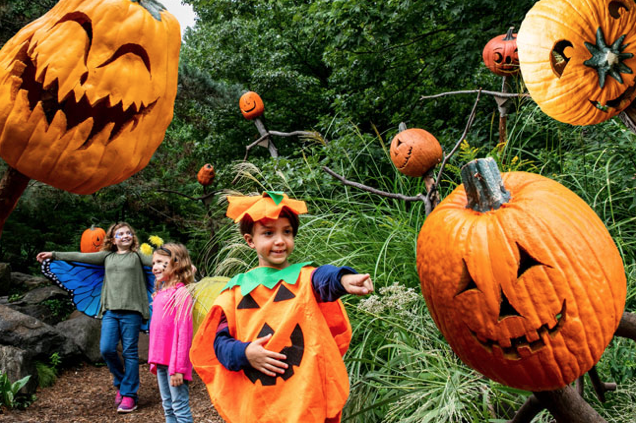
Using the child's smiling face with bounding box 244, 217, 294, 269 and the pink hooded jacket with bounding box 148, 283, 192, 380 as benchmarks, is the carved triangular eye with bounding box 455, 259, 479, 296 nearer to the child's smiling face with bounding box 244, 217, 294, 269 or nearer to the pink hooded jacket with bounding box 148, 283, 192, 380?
the child's smiling face with bounding box 244, 217, 294, 269

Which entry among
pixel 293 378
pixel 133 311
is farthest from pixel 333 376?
pixel 133 311

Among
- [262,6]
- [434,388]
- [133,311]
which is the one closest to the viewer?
[434,388]

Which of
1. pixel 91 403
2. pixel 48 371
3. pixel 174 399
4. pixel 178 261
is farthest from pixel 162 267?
pixel 48 371

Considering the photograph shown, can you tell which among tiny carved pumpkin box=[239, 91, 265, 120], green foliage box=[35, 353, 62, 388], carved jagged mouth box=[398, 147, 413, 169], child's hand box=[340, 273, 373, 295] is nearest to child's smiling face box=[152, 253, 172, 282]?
carved jagged mouth box=[398, 147, 413, 169]

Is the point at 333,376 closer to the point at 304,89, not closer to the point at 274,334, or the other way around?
the point at 274,334

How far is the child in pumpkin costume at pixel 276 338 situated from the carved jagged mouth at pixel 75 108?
1.06 metres

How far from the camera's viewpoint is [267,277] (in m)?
2.04

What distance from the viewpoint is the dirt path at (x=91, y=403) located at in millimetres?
4637

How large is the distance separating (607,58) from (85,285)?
514 centimetres

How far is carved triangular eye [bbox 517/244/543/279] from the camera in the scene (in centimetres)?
96

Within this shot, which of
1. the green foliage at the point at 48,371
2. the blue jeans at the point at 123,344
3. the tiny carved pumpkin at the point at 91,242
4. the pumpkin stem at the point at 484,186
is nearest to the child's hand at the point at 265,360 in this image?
the pumpkin stem at the point at 484,186

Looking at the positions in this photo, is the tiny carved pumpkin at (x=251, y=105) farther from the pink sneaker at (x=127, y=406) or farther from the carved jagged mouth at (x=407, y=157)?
the carved jagged mouth at (x=407, y=157)

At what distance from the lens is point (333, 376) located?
6.28 feet

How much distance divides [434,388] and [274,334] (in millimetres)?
952
